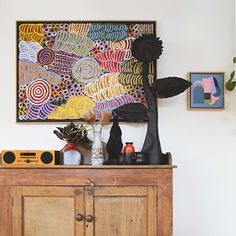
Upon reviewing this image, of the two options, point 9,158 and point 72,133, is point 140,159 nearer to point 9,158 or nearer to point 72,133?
point 72,133

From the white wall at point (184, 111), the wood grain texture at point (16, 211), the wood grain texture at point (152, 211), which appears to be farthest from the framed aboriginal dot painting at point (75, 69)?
the wood grain texture at point (152, 211)

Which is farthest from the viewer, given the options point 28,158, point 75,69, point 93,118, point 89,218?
point 75,69

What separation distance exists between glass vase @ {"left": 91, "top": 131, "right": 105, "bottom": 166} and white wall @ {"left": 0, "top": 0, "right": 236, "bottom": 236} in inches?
8.1

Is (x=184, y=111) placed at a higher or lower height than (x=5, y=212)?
higher

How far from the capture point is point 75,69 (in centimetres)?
252

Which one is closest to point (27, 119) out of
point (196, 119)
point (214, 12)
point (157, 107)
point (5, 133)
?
point (5, 133)

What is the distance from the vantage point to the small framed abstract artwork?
8.28 feet

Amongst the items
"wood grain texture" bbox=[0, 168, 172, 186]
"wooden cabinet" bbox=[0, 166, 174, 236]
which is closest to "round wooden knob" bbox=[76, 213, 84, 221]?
"wooden cabinet" bbox=[0, 166, 174, 236]

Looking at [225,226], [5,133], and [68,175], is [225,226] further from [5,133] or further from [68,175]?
[5,133]

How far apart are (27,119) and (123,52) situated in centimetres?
81

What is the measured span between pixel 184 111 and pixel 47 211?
1.14 m

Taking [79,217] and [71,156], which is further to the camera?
[71,156]

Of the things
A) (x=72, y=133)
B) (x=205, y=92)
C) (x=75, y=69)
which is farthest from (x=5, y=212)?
(x=205, y=92)

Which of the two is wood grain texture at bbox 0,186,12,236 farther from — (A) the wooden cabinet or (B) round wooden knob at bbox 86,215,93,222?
(B) round wooden knob at bbox 86,215,93,222
